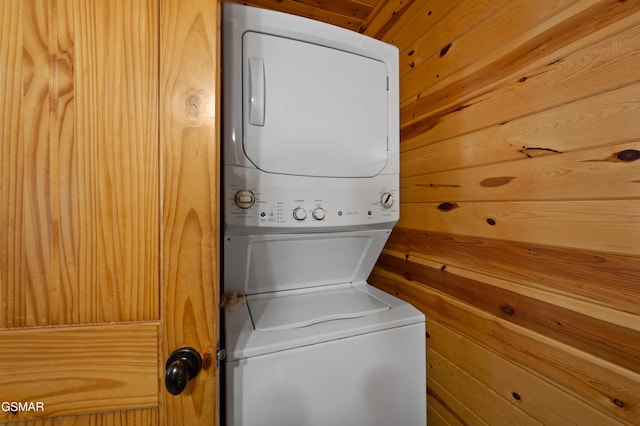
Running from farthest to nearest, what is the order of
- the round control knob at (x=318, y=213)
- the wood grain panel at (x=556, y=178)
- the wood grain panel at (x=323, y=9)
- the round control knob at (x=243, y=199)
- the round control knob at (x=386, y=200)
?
the wood grain panel at (x=323, y=9) → the round control knob at (x=386, y=200) → the round control knob at (x=318, y=213) → the round control knob at (x=243, y=199) → the wood grain panel at (x=556, y=178)

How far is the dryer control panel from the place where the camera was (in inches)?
33.9

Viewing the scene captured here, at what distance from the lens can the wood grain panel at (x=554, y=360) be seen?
2.01 ft

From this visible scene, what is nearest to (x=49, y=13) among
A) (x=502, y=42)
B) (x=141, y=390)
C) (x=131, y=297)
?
(x=131, y=297)

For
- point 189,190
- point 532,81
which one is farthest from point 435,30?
point 189,190

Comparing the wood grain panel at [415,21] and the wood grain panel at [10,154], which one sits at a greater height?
the wood grain panel at [415,21]

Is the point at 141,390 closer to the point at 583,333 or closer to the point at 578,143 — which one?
the point at 583,333

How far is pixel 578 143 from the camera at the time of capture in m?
0.69

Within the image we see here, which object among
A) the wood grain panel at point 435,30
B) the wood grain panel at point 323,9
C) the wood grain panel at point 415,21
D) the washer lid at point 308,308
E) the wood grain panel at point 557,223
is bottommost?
the washer lid at point 308,308

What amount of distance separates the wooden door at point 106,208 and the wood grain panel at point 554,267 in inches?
39.9

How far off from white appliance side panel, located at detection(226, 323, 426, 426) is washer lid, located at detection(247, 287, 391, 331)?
0.09 metres

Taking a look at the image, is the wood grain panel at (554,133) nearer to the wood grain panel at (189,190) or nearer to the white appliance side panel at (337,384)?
the white appliance side panel at (337,384)

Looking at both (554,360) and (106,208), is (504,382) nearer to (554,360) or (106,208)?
(554,360)

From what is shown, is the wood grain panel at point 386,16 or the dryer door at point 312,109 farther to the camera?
the wood grain panel at point 386,16

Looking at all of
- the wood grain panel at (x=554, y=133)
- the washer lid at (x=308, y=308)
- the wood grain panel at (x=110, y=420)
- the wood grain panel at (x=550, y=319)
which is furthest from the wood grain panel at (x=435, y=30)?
the wood grain panel at (x=110, y=420)
